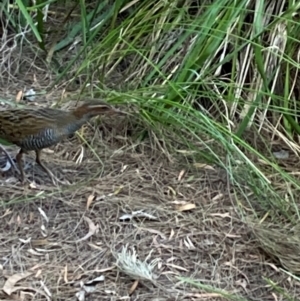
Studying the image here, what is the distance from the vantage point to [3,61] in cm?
491

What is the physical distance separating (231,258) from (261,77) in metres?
1.09

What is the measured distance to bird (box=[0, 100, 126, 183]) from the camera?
154 inches

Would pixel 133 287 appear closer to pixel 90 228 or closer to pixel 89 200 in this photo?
pixel 90 228

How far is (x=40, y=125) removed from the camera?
3.93 meters

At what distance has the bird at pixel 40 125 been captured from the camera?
3.91 meters

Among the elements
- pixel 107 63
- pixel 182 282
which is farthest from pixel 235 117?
pixel 182 282

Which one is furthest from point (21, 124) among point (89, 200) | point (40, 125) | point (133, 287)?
point (133, 287)

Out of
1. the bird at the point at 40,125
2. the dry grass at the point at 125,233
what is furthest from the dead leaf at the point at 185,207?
the bird at the point at 40,125

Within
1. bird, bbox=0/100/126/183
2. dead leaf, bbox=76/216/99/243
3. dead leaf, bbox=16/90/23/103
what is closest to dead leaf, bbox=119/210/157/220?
dead leaf, bbox=76/216/99/243

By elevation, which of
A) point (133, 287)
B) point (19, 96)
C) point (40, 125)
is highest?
point (40, 125)

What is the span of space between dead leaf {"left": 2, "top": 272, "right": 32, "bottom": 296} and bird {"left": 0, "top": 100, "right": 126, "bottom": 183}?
64 centimetres

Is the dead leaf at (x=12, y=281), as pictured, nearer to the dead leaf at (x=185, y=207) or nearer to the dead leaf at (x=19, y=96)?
the dead leaf at (x=185, y=207)

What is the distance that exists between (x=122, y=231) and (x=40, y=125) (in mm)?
576

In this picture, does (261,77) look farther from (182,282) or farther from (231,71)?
(182,282)
